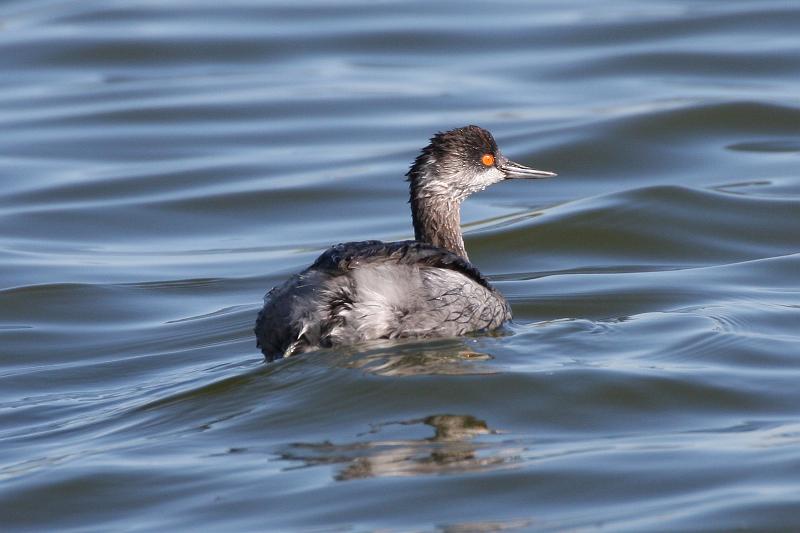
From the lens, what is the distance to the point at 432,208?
9375 millimetres

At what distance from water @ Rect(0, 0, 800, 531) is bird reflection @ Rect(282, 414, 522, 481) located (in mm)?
20

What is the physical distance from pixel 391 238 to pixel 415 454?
5582 millimetres

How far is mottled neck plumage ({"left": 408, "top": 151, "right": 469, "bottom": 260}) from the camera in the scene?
9.33m

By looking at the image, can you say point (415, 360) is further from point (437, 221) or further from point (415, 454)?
point (437, 221)

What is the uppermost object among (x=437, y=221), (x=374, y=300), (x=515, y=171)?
(x=515, y=171)

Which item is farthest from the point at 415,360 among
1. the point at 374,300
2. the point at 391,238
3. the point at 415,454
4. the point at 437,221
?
the point at 391,238

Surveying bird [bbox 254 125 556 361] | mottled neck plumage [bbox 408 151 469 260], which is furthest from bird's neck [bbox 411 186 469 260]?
bird [bbox 254 125 556 361]

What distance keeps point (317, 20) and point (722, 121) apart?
22.7 ft

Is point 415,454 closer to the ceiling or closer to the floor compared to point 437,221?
closer to the floor

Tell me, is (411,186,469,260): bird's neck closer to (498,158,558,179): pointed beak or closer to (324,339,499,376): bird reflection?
(498,158,558,179): pointed beak

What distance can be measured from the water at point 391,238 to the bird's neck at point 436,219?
66 cm

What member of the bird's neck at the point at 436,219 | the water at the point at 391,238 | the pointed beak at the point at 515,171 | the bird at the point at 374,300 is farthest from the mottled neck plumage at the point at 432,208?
the bird at the point at 374,300

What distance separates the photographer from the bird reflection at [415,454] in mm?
6262

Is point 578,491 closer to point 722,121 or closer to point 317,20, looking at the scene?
point 722,121
